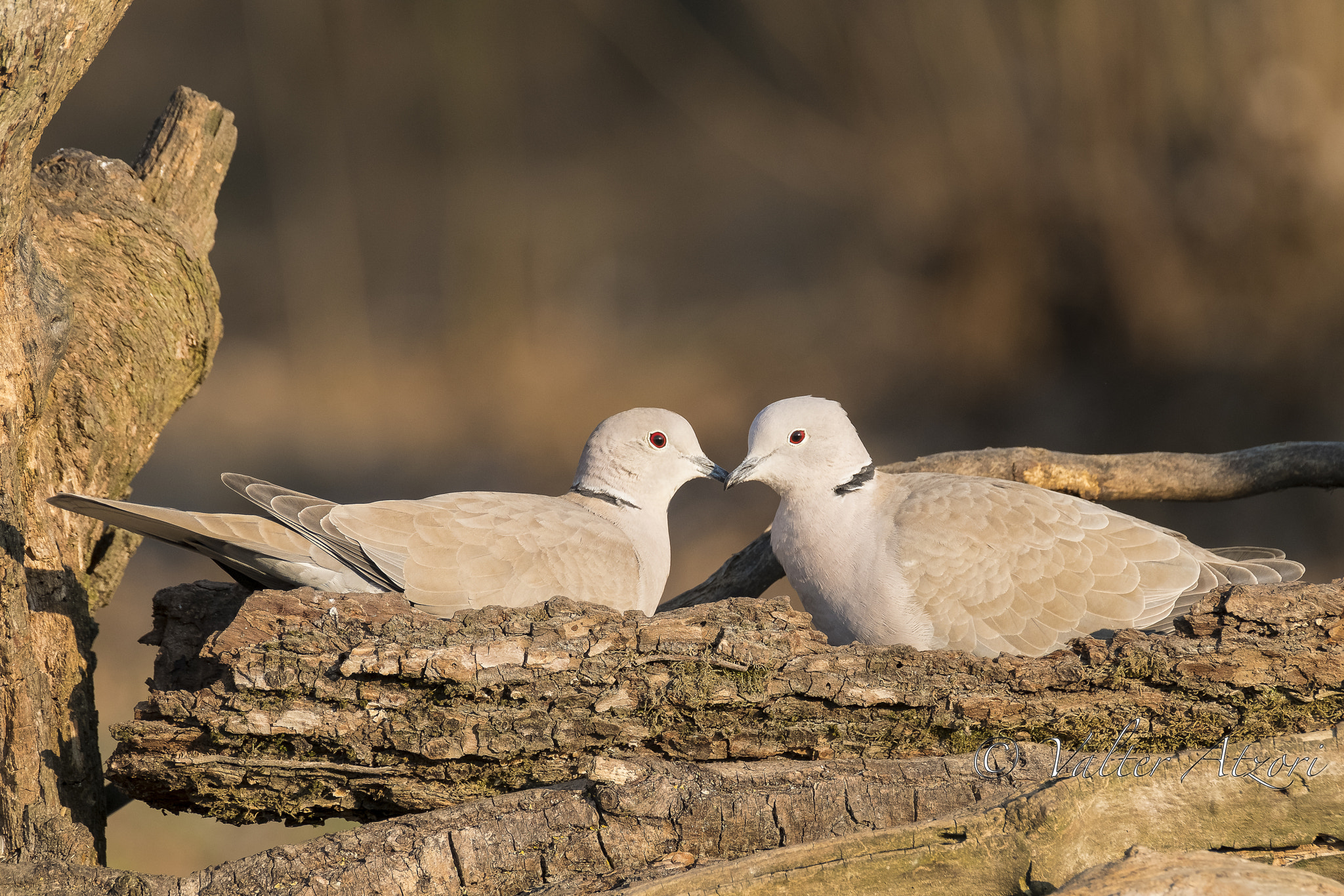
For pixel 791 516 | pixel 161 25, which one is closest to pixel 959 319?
pixel 791 516

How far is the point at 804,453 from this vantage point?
3.81 m

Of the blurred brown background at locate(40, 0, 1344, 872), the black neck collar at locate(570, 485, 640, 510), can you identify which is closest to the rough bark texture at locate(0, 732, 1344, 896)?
the black neck collar at locate(570, 485, 640, 510)

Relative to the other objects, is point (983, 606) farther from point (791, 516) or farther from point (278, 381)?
point (278, 381)

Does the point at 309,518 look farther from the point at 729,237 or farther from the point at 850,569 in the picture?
the point at 729,237

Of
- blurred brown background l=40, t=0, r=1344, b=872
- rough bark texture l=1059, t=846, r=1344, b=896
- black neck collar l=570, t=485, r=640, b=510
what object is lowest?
rough bark texture l=1059, t=846, r=1344, b=896

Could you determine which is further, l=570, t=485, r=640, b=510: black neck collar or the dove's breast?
l=570, t=485, r=640, b=510: black neck collar

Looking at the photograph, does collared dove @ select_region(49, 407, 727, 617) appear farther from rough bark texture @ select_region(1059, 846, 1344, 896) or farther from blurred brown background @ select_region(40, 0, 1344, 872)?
blurred brown background @ select_region(40, 0, 1344, 872)

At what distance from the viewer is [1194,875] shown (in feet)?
6.57

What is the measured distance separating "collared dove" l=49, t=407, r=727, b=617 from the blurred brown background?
455 cm

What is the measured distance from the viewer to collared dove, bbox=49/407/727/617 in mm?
3086

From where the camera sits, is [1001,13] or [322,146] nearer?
[1001,13]

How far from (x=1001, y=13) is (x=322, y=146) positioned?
324 inches

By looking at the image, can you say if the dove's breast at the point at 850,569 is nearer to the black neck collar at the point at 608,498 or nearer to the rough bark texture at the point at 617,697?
the black neck collar at the point at 608,498

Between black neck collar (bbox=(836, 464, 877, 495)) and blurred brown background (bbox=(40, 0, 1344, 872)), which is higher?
blurred brown background (bbox=(40, 0, 1344, 872))
